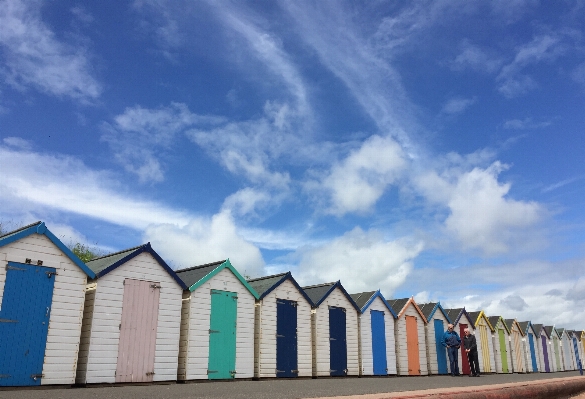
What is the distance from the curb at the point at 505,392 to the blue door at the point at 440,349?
18.5m

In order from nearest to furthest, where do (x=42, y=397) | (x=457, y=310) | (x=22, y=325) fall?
(x=42, y=397)
(x=22, y=325)
(x=457, y=310)

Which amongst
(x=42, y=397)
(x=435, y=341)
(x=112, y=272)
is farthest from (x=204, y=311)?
(x=435, y=341)

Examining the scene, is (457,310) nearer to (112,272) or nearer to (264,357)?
(264,357)

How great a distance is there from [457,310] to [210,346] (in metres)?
17.9

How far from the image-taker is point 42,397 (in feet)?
29.6

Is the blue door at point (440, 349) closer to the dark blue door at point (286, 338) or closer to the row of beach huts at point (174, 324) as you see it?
the row of beach huts at point (174, 324)

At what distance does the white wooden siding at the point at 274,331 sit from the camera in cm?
1833

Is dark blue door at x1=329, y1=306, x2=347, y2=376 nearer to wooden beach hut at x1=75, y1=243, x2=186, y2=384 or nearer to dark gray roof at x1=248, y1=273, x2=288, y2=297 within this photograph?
dark gray roof at x1=248, y1=273, x2=288, y2=297

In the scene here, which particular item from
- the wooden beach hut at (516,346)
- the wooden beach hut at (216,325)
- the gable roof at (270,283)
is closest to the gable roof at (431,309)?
the gable roof at (270,283)

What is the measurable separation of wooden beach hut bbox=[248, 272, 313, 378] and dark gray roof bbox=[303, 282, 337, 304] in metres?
0.86

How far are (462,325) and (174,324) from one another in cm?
1913

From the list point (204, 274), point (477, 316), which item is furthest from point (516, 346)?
point (204, 274)

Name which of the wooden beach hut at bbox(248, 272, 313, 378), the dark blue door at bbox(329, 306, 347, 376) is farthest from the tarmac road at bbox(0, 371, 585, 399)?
the dark blue door at bbox(329, 306, 347, 376)

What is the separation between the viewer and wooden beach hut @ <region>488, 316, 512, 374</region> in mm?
31672
